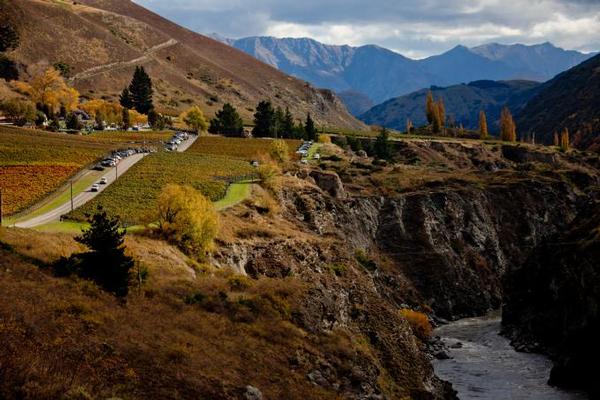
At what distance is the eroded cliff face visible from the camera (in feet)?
182

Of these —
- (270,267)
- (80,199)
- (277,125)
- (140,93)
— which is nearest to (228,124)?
(277,125)

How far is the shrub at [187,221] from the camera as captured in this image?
178 feet

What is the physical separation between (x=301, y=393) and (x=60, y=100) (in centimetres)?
13166

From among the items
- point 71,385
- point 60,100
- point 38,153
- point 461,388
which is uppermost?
point 60,100

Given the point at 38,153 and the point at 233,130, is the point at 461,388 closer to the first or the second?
the point at 38,153

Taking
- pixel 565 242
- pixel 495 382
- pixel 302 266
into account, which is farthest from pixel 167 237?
pixel 565 242

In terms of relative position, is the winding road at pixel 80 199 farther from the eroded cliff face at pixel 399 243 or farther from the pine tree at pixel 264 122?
the pine tree at pixel 264 122

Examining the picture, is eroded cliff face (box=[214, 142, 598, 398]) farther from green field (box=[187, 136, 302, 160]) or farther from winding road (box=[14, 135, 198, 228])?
winding road (box=[14, 135, 198, 228])

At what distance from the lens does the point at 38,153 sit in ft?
275

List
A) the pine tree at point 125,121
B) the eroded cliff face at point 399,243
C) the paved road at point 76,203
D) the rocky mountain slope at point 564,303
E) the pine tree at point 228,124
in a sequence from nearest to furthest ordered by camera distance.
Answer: the eroded cliff face at point 399,243 < the paved road at point 76,203 < the rocky mountain slope at point 564,303 < the pine tree at point 125,121 < the pine tree at point 228,124

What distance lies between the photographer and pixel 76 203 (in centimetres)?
6694

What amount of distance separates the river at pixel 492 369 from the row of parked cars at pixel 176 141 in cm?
5550

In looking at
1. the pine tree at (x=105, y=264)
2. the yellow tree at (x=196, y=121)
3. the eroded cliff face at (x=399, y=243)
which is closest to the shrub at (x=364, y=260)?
the eroded cliff face at (x=399, y=243)

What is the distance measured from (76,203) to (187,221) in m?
19.0
